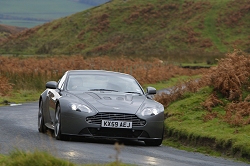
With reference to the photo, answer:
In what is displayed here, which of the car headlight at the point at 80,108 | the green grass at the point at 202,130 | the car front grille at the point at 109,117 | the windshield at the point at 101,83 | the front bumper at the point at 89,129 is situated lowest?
the green grass at the point at 202,130

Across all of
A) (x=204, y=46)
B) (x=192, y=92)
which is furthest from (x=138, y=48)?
(x=192, y=92)

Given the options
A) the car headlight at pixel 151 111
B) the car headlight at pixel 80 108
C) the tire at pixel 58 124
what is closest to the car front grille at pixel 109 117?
the car headlight at pixel 80 108

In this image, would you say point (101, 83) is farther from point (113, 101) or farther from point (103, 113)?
point (103, 113)

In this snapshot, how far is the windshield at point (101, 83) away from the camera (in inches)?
608

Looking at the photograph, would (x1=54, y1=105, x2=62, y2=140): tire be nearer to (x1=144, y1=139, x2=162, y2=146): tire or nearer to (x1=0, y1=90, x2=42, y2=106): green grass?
(x1=144, y1=139, x2=162, y2=146): tire

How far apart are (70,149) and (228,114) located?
17.3 ft

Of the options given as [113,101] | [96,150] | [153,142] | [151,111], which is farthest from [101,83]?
[96,150]

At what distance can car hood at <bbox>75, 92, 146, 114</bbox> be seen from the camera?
46.0 ft

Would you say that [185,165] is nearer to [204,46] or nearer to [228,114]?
[228,114]

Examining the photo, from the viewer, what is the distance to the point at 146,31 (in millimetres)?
137500

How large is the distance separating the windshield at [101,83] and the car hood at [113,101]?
43 centimetres

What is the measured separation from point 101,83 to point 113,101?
132cm

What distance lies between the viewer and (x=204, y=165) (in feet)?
38.1

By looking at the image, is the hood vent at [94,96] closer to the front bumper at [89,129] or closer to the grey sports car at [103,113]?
the grey sports car at [103,113]
